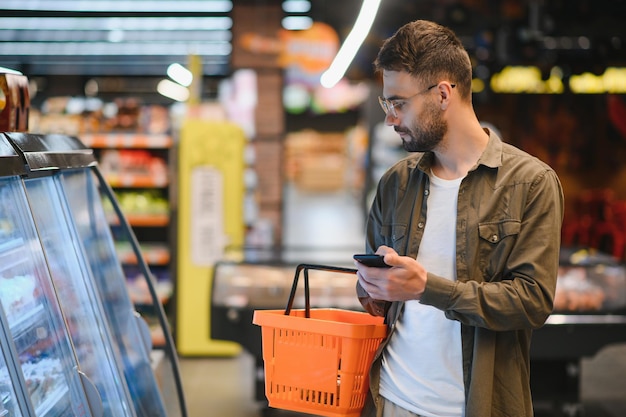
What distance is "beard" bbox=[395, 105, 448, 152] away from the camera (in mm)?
2451

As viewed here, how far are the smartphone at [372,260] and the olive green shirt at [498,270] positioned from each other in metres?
0.14

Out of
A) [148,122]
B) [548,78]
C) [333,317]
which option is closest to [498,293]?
[333,317]

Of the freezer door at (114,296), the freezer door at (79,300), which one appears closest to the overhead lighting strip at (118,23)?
the freezer door at (114,296)

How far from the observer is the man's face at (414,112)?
7.97 feet

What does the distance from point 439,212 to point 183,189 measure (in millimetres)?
5556

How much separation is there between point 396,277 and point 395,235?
37 centimetres

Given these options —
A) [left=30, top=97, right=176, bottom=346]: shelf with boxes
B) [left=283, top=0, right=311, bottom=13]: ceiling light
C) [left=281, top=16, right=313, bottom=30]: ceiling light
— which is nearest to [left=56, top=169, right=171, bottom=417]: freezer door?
[left=30, top=97, right=176, bottom=346]: shelf with boxes

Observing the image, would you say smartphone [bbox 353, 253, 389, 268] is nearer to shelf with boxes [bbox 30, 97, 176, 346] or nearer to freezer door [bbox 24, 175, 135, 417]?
freezer door [bbox 24, 175, 135, 417]

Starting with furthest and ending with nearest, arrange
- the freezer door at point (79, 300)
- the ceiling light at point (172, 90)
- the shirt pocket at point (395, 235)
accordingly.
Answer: the ceiling light at point (172, 90) → the freezer door at point (79, 300) → the shirt pocket at point (395, 235)

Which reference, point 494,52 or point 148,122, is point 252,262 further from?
point 494,52

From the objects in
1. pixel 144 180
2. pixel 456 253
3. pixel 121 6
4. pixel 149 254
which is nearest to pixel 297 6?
pixel 121 6

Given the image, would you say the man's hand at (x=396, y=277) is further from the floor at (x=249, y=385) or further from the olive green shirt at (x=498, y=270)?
the floor at (x=249, y=385)

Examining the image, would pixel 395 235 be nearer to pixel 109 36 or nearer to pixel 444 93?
pixel 444 93

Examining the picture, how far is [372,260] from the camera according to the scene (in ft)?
7.36
